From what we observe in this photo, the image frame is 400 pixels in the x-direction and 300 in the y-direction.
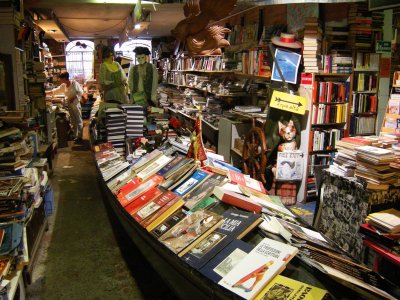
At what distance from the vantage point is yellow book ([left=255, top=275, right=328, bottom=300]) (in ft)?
5.23

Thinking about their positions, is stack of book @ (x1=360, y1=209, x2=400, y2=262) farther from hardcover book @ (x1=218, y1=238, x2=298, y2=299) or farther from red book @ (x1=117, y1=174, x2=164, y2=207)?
red book @ (x1=117, y1=174, x2=164, y2=207)

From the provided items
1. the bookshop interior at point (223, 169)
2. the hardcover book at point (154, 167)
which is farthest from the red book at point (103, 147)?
the hardcover book at point (154, 167)

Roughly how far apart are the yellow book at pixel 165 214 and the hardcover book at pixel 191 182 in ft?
0.56

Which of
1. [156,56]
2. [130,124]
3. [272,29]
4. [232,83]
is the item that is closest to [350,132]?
[272,29]

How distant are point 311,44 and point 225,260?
346 centimetres

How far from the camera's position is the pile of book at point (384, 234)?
7.49 ft

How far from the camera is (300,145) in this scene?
4.92 metres

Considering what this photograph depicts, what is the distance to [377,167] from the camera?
269 centimetres

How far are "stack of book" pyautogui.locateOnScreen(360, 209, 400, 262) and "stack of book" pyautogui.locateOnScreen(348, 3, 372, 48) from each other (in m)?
2.97

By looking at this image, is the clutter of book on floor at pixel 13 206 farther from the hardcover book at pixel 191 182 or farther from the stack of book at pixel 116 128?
the stack of book at pixel 116 128

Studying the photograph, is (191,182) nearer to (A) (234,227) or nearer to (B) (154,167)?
(B) (154,167)

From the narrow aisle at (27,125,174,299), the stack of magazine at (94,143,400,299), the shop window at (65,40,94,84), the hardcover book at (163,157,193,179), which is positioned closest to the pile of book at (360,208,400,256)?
the stack of magazine at (94,143,400,299)

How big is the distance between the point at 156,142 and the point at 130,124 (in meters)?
0.75

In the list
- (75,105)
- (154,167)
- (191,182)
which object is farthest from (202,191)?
(75,105)
